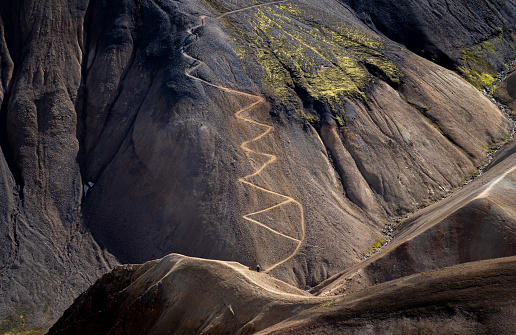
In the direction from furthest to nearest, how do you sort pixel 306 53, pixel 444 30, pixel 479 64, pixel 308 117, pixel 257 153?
1. pixel 444 30
2. pixel 479 64
3. pixel 306 53
4. pixel 308 117
5. pixel 257 153

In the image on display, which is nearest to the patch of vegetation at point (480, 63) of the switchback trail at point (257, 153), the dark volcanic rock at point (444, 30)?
the dark volcanic rock at point (444, 30)

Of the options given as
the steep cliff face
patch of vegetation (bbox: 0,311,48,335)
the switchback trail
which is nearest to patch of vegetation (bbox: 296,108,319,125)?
the steep cliff face

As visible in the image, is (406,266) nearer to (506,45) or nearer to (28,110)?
(28,110)

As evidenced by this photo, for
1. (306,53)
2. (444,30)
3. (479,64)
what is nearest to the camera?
(306,53)

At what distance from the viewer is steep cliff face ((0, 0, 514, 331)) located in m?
23.3

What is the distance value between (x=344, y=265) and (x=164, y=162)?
406 inches

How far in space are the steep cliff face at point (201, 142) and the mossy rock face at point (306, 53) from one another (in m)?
0.13

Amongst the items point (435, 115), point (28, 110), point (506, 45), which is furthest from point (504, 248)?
point (506, 45)

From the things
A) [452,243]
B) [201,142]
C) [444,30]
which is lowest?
[201,142]

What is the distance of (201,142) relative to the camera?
2523 centimetres

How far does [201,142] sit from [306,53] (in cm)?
1023

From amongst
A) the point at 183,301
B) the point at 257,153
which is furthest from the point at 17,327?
the point at 257,153

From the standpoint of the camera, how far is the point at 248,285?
14625mm

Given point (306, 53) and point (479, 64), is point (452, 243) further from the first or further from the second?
point (479, 64)
